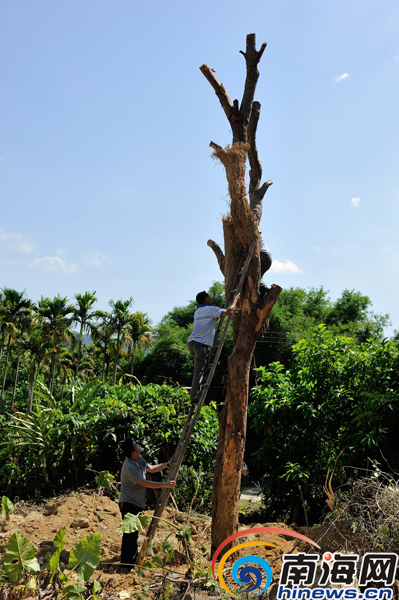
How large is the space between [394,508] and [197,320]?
117 inches

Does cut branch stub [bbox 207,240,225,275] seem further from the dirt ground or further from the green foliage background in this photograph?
the dirt ground

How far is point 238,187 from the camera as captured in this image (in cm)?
571

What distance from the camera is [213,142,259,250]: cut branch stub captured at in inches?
225

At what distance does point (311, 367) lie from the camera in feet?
26.1

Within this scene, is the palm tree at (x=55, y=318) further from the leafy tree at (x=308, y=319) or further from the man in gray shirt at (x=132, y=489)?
the man in gray shirt at (x=132, y=489)

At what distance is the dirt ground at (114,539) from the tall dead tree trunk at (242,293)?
0.57m

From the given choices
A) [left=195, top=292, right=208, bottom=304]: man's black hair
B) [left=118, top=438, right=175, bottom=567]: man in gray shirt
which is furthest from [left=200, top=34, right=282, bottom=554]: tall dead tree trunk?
[left=118, top=438, right=175, bottom=567]: man in gray shirt

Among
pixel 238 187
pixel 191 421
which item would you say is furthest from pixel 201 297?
pixel 191 421

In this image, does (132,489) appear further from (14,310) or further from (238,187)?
(14,310)

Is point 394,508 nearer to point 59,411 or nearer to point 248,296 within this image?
point 248,296

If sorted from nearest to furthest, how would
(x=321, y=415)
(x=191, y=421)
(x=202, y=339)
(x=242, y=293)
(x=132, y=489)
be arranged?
(x=132, y=489)
(x=191, y=421)
(x=202, y=339)
(x=242, y=293)
(x=321, y=415)

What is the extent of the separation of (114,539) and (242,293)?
3.84 m

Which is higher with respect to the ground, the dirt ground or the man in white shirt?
the man in white shirt

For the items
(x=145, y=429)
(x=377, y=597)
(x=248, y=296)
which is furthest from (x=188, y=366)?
(x=377, y=597)
